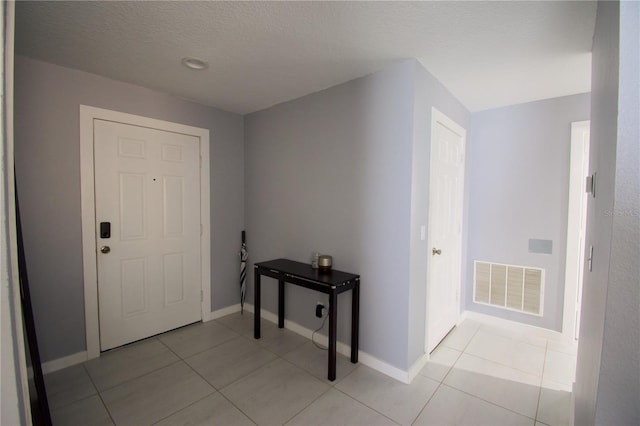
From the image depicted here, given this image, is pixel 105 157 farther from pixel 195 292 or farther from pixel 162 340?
pixel 162 340

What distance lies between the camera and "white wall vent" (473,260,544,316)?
2.74m

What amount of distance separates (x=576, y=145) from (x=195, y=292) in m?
4.01

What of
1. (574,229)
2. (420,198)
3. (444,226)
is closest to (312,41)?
(420,198)

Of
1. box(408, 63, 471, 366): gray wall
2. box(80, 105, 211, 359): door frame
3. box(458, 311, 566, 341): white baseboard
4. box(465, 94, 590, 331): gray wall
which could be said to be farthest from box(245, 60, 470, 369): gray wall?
box(80, 105, 211, 359): door frame

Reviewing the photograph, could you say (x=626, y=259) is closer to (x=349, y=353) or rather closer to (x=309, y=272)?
(x=309, y=272)

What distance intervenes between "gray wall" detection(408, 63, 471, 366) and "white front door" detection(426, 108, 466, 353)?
0.09 m

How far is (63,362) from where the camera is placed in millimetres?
2178

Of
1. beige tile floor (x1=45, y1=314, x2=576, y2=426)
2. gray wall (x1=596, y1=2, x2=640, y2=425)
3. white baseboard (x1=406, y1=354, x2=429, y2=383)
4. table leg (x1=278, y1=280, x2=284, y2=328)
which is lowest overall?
beige tile floor (x1=45, y1=314, x2=576, y2=426)

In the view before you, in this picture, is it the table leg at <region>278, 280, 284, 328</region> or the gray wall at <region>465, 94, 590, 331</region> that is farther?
the table leg at <region>278, 280, 284, 328</region>

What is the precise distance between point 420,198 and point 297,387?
66.1 inches

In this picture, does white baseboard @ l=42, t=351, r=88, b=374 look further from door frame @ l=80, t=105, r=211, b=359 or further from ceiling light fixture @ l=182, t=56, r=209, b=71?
ceiling light fixture @ l=182, t=56, r=209, b=71

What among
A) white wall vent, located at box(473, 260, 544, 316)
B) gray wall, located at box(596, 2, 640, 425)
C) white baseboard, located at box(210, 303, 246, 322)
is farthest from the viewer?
white baseboard, located at box(210, 303, 246, 322)

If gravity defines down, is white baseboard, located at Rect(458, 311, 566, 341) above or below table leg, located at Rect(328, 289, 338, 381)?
below

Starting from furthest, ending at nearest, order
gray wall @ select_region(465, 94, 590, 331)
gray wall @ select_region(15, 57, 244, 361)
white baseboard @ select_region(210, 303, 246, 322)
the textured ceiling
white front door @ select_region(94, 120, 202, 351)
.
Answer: white baseboard @ select_region(210, 303, 246, 322), gray wall @ select_region(465, 94, 590, 331), white front door @ select_region(94, 120, 202, 351), gray wall @ select_region(15, 57, 244, 361), the textured ceiling
